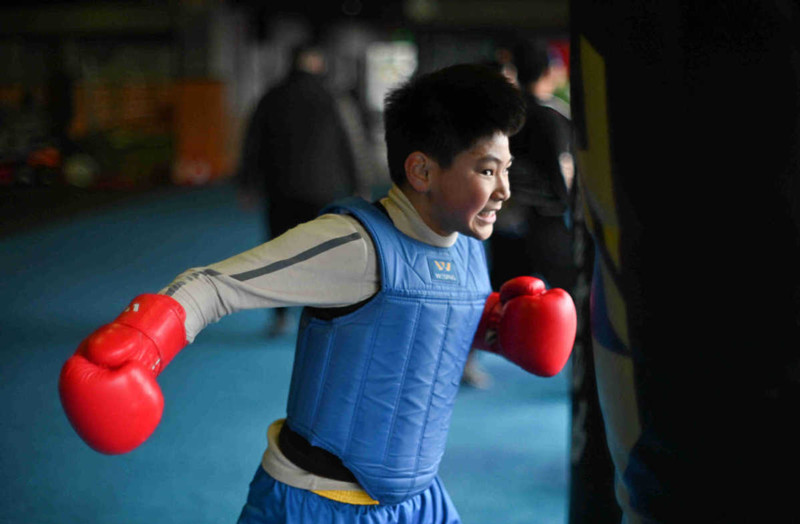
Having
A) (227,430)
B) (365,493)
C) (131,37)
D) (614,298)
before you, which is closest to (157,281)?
(227,430)

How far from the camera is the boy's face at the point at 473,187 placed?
1345mm

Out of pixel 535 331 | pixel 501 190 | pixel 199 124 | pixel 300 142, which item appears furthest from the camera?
pixel 199 124

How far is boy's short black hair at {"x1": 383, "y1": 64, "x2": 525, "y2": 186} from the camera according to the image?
1345mm

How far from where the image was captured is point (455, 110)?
1.35 meters

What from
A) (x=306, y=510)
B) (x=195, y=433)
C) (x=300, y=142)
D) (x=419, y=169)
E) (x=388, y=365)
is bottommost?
(x=195, y=433)

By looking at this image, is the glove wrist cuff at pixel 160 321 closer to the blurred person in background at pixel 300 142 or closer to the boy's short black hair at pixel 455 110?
the boy's short black hair at pixel 455 110

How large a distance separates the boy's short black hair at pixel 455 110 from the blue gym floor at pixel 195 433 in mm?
1503

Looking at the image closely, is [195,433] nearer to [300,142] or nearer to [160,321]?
[300,142]

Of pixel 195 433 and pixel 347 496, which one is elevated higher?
pixel 347 496

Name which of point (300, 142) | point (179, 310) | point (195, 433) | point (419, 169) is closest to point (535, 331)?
point (419, 169)

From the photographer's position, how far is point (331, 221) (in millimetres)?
1326

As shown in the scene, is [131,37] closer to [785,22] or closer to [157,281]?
[157,281]

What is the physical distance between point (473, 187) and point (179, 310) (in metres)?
0.52

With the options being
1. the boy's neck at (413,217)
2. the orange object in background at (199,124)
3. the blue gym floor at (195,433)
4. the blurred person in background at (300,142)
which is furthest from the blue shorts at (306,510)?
the orange object in background at (199,124)
